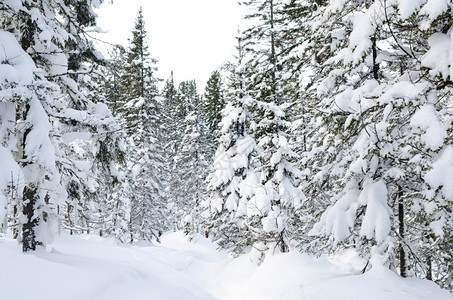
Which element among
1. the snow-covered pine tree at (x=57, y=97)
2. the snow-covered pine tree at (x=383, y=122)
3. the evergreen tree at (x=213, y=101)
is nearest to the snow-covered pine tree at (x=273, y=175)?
the snow-covered pine tree at (x=383, y=122)

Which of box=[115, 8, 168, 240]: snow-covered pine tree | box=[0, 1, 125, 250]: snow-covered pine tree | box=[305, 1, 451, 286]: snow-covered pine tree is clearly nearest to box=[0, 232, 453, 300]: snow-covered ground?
box=[305, 1, 451, 286]: snow-covered pine tree

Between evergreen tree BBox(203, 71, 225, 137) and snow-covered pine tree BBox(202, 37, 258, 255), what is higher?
evergreen tree BBox(203, 71, 225, 137)

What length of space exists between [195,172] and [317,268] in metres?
22.8

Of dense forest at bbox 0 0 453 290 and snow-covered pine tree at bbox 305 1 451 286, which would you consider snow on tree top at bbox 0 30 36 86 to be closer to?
dense forest at bbox 0 0 453 290

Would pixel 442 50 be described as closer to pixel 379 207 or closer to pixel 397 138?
pixel 397 138

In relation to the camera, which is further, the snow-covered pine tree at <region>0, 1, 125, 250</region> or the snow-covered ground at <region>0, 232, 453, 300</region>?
the snow-covered pine tree at <region>0, 1, 125, 250</region>

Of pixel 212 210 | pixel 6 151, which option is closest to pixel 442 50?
pixel 6 151

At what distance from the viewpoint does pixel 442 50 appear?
5125 mm

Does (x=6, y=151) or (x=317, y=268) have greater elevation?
(x=6, y=151)

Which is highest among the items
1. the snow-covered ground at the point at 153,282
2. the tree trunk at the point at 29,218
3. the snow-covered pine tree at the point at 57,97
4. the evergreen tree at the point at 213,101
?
the evergreen tree at the point at 213,101

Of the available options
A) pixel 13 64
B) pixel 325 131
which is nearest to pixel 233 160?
pixel 325 131

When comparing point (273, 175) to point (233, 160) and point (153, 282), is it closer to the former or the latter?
point (233, 160)

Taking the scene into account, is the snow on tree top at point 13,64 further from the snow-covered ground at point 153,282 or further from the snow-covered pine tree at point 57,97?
the snow-covered ground at point 153,282

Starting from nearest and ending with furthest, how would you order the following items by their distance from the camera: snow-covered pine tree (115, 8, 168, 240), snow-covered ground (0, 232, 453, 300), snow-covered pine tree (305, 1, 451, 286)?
1. snow-covered ground (0, 232, 453, 300)
2. snow-covered pine tree (305, 1, 451, 286)
3. snow-covered pine tree (115, 8, 168, 240)
